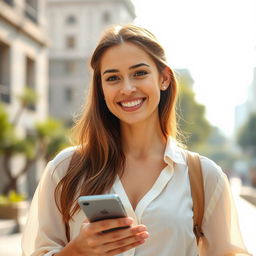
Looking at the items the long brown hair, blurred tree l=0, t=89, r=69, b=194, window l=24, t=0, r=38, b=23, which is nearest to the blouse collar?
the long brown hair

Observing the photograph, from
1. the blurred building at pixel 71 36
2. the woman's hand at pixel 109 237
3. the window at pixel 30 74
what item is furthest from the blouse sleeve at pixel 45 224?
the blurred building at pixel 71 36

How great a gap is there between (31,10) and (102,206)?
29.5 m

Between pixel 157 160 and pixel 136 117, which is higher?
pixel 136 117

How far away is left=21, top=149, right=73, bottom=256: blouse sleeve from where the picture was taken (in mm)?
2826

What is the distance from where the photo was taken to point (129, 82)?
2.94 m

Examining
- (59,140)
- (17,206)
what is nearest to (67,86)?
(59,140)

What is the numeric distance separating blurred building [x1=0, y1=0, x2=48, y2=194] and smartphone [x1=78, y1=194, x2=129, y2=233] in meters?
23.8

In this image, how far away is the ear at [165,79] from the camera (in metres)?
3.16

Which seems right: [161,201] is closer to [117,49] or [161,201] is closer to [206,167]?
[206,167]

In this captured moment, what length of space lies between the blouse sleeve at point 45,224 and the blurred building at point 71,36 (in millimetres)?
63676

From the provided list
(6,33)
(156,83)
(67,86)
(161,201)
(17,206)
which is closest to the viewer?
(161,201)

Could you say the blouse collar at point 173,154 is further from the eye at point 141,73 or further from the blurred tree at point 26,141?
the blurred tree at point 26,141

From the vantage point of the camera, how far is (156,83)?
119 inches

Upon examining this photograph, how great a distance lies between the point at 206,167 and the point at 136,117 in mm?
400
